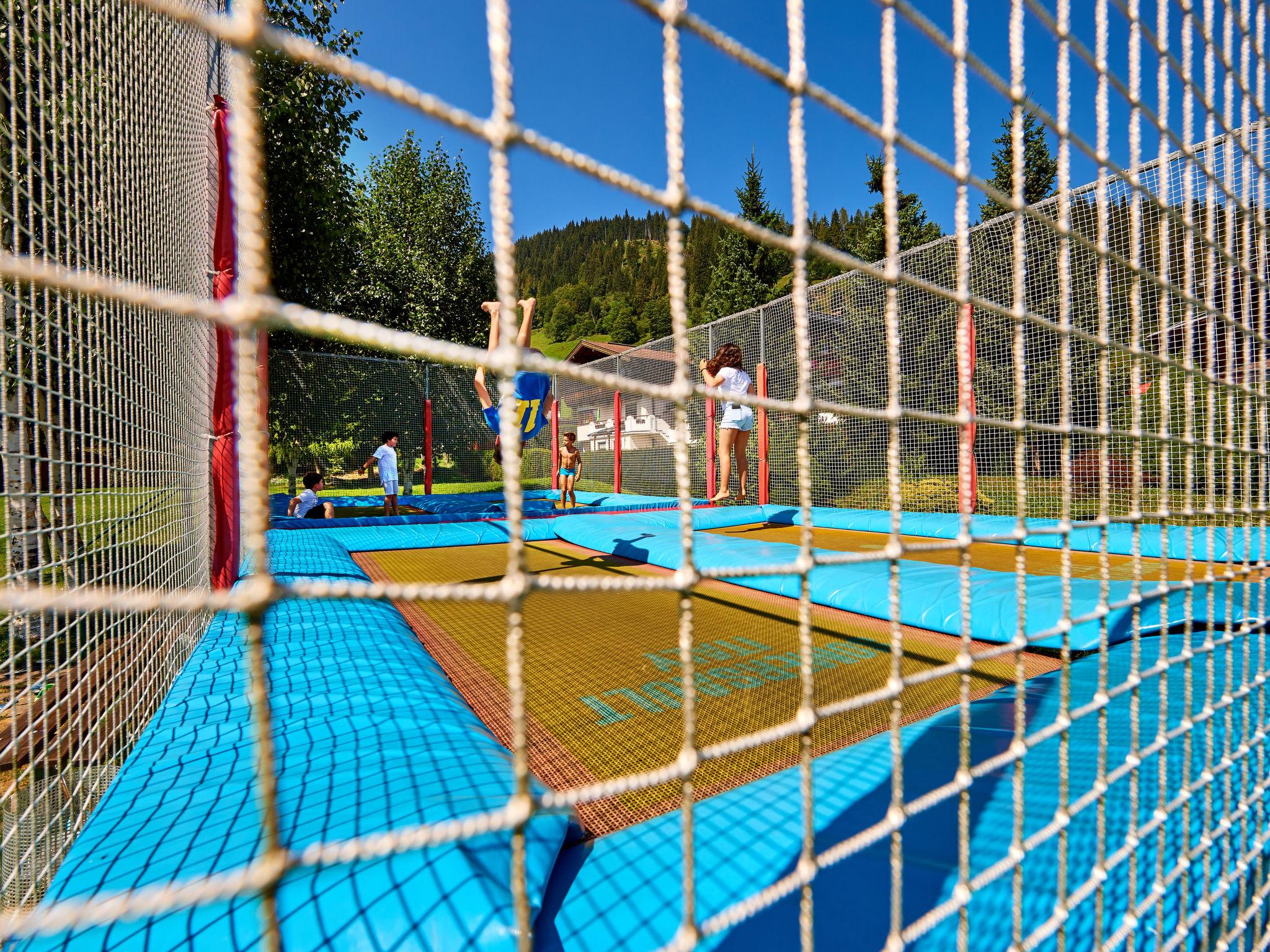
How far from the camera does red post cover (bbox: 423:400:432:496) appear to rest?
21.0 ft

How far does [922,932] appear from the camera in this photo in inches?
20.7

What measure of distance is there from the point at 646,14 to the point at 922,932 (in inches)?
31.4

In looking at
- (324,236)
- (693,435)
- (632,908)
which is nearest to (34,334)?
(632,908)

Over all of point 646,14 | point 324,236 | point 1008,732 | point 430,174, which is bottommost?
point 1008,732

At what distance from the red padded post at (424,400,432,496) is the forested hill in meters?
9.84

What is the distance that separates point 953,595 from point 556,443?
588 centimetres

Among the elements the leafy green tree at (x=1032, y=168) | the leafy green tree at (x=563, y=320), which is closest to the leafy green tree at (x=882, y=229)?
the leafy green tree at (x=1032, y=168)

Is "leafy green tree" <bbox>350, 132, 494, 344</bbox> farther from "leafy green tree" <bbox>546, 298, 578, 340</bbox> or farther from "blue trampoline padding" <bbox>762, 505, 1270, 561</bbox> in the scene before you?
"leafy green tree" <bbox>546, 298, 578, 340</bbox>

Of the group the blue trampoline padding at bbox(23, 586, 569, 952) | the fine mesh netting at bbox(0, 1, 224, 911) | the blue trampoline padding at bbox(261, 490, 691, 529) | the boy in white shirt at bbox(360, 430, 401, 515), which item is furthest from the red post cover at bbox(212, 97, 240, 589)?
the boy in white shirt at bbox(360, 430, 401, 515)

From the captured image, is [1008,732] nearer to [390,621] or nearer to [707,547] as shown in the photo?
[390,621]

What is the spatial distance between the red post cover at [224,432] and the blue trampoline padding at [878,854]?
188 cm

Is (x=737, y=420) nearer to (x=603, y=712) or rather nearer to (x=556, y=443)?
(x=603, y=712)

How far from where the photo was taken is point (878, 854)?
654 mm

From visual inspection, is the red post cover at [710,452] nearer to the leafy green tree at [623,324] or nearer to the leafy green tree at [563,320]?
the leafy green tree at [623,324]
